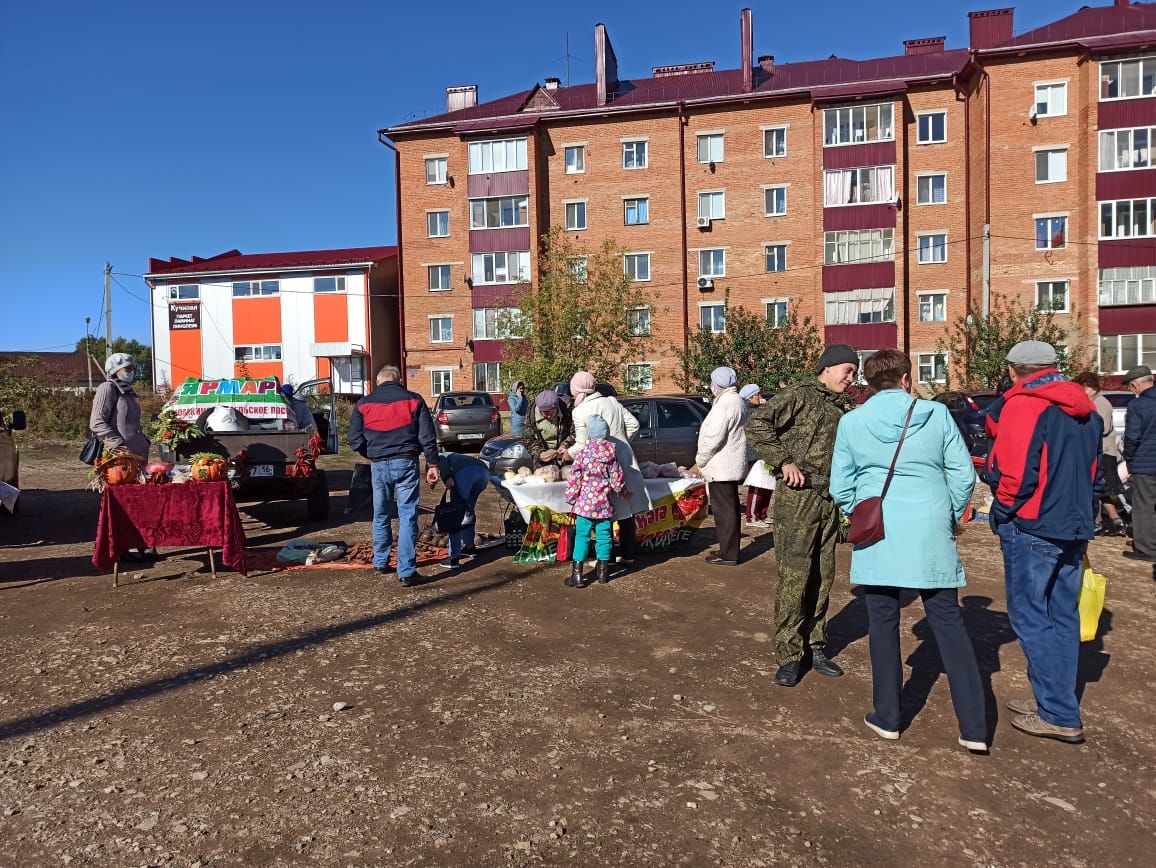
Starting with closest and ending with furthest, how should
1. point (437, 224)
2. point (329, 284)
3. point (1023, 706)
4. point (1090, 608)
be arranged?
point (1023, 706) < point (1090, 608) < point (437, 224) < point (329, 284)

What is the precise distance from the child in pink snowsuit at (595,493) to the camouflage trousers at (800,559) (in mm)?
2566

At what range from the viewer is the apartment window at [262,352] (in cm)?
4547

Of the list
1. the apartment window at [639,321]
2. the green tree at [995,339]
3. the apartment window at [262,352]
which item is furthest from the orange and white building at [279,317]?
the green tree at [995,339]

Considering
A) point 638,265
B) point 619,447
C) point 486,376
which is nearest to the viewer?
point 619,447

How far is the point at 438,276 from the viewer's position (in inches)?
1629

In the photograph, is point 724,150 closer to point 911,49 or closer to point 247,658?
point 911,49

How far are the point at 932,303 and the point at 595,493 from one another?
1307 inches

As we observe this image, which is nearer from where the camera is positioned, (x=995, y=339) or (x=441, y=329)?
(x=995, y=339)

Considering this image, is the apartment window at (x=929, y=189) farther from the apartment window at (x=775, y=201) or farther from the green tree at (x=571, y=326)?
the green tree at (x=571, y=326)

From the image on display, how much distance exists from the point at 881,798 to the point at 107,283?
47.2 metres

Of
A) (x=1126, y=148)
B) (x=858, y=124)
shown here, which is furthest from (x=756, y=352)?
(x=1126, y=148)

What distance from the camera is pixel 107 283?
4216 centimetres

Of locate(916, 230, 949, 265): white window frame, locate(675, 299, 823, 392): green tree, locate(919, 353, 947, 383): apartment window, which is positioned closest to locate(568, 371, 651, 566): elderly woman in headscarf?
locate(675, 299, 823, 392): green tree

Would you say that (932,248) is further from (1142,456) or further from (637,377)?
(1142,456)
